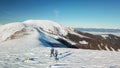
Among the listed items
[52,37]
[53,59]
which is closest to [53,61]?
[53,59]

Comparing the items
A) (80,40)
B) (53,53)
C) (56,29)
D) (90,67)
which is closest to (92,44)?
(80,40)

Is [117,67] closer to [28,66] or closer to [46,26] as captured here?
[28,66]

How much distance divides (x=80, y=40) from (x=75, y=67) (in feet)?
393

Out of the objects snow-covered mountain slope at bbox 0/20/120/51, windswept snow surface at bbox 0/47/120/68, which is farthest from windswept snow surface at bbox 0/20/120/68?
snow-covered mountain slope at bbox 0/20/120/51

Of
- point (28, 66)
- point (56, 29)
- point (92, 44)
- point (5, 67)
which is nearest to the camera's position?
point (5, 67)

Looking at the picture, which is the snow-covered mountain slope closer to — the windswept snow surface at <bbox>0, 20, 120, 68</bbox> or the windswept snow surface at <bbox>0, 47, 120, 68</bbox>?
the windswept snow surface at <bbox>0, 20, 120, 68</bbox>

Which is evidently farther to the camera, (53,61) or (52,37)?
(52,37)

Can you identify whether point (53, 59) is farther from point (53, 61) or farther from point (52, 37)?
point (52, 37)

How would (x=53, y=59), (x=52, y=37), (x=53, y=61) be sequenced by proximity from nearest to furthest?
(x=53, y=61), (x=53, y=59), (x=52, y=37)

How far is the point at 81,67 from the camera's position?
83.7 feet

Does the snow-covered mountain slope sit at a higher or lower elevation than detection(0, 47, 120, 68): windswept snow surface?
higher

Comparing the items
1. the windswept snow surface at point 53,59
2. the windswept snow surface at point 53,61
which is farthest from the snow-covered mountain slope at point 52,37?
the windswept snow surface at point 53,61

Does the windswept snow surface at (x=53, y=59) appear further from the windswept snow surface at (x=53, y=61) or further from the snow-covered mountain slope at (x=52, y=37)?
the snow-covered mountain slope at (x=52, y=37)

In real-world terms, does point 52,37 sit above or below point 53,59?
above
